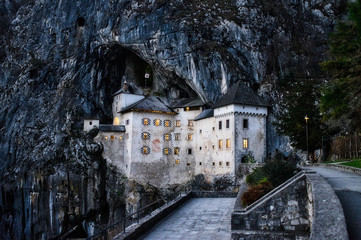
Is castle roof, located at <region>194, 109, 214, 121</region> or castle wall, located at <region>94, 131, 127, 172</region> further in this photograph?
castle wall, located at <region>94, 131, 127, 172</region>

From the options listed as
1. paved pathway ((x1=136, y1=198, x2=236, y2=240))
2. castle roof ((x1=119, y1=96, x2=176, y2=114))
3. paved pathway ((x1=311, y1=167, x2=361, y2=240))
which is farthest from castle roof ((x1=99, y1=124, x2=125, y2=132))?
paved pathway ((x1=311, y1=167, x2=361, y2=240))

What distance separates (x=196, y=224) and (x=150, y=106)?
34.0 m

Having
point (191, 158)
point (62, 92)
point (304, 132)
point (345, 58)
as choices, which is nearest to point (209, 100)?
point (191, 158)

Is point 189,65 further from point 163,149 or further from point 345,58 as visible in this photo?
point 345,58

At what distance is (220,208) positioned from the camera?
15953mm

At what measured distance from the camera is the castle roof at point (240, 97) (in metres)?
37.9

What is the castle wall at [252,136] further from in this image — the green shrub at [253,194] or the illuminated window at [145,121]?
the green shrub at [253,194]

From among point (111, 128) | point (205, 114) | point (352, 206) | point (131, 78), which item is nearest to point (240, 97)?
point (205, 114)

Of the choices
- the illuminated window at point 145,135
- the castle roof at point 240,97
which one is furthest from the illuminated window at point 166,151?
the castle roof at point 240,97

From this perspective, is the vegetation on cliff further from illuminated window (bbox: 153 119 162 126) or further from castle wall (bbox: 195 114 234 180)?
illuminated window (bbox: 153 119 162 126)

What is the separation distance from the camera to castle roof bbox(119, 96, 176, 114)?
44125 mm

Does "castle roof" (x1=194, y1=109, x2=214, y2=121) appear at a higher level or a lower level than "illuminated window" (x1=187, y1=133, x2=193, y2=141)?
higher

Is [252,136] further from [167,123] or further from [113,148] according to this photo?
[113,148]

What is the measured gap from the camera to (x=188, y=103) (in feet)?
149
